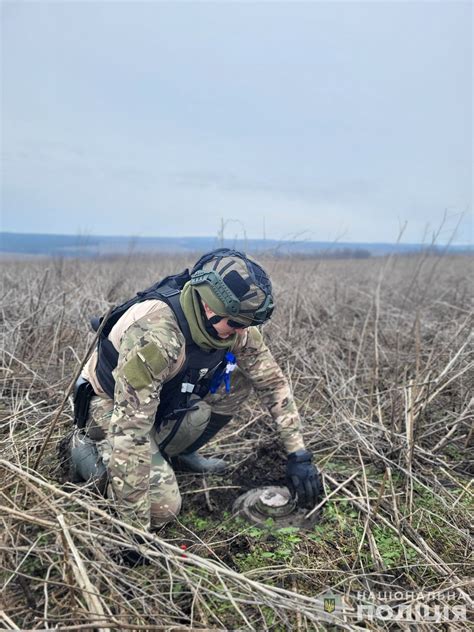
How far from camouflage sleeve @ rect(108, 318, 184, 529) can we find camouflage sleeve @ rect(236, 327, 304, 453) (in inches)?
27.5

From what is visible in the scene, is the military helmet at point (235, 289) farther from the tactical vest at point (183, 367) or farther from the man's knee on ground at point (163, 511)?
the man's knee on ground at point (163, 511)

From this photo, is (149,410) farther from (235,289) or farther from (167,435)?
(235,289)

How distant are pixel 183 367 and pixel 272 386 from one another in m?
0.63

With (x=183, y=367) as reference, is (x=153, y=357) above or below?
above

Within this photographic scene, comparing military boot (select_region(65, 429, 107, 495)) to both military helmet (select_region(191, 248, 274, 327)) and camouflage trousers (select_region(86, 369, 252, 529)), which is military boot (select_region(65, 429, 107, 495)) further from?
military helmet (select_region(191, 248, 274, 327))

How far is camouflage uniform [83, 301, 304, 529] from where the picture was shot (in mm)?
2100

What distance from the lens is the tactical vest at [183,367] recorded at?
7.79 feet

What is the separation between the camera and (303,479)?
→ 8.45 feet

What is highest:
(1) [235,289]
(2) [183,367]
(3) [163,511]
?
(1) [235,289]

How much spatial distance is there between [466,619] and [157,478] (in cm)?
152

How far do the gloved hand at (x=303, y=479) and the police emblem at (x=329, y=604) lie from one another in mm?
689

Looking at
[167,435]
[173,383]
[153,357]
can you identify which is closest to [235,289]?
[153,357]

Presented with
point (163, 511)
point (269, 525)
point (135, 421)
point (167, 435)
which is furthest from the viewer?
point (167, 435)

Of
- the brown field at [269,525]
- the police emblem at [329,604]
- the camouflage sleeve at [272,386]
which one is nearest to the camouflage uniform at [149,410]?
the camouflage sleeve at [272,386]
